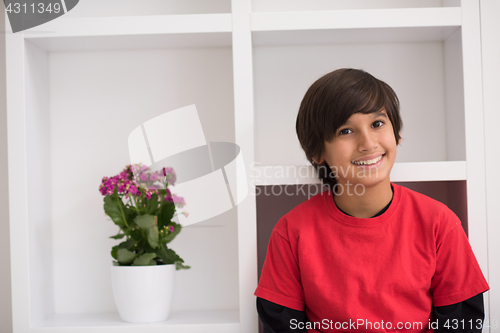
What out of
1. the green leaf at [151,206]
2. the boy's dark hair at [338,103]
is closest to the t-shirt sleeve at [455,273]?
the boy's dark hair at [338,103]

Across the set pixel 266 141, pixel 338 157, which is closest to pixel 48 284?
pixel 266 141

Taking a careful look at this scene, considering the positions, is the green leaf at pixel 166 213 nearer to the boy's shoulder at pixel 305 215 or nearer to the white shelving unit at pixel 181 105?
the white shelving unit at pixel 181 105

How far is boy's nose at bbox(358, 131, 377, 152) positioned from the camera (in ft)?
2.70

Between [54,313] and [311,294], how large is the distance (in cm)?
77

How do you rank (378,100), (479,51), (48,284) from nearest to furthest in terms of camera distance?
(378,100) → (479,51) → (48,284)

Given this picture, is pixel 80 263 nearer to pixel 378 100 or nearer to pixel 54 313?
pixel 54 313

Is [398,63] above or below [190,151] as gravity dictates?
above

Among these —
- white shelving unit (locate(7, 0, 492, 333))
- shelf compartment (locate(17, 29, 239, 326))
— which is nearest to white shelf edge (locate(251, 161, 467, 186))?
white shelving unit (locate(7, 0, 492, 333))

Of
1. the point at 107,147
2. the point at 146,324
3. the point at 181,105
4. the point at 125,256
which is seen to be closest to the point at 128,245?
the point at 125,256

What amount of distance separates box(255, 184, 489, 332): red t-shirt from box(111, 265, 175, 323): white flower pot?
28 centimetres

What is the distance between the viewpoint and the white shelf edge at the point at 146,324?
→ 99cm

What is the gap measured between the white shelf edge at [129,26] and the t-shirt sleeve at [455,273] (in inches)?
28.0

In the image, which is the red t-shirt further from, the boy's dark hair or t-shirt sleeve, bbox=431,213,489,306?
the boy's dark hair

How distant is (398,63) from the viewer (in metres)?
1.20
